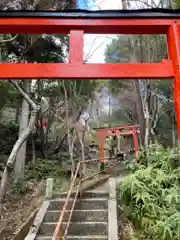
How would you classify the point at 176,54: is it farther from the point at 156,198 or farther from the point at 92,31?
the point at 156,198

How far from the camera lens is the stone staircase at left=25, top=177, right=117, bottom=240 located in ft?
20.3

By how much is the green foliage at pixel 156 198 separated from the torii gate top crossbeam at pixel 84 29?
2879mm

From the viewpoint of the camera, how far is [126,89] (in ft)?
50.7

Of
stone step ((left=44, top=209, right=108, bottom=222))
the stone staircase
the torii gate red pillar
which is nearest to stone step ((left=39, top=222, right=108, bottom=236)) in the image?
the stone staircase

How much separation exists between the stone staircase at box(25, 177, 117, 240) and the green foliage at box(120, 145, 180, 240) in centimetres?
68

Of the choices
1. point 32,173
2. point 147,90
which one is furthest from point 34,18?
point 32,173

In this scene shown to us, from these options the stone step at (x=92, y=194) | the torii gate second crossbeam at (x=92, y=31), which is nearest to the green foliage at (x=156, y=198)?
the stone step at (x=92, y=194)

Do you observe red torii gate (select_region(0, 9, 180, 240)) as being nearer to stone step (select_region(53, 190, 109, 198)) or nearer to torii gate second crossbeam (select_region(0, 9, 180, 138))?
torii gate second crossbeam (select_region(0, 9, 180, 138))

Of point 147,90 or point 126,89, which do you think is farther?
point 126,89

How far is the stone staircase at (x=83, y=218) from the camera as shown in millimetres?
6191

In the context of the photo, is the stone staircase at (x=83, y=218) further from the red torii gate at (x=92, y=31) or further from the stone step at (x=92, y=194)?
the red torii gate at (x=92, y=31)

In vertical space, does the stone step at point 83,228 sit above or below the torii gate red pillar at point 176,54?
below

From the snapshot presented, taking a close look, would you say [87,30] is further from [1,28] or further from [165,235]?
[165,235]

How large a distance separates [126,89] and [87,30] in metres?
12.2
